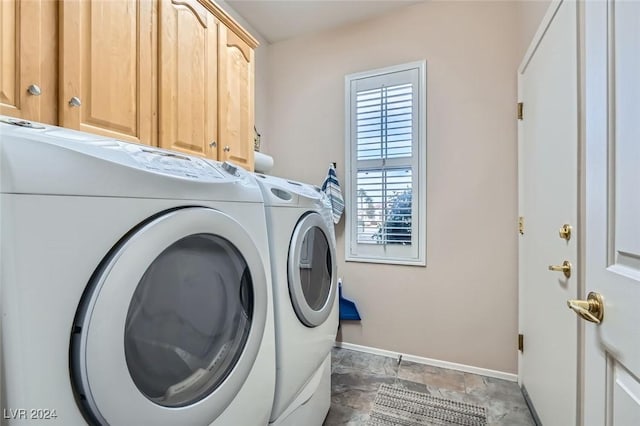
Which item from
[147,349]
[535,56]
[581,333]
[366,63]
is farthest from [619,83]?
[366,63]

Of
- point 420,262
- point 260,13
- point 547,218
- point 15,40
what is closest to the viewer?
point 15,40

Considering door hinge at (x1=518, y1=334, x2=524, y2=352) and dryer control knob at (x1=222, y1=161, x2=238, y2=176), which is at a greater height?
dryer control knob at (x1=222, y1=161, x2=238, y2=176)

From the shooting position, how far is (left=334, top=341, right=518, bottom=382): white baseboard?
6.33 feet

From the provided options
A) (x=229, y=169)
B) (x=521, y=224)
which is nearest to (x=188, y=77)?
(x=229, y=169)

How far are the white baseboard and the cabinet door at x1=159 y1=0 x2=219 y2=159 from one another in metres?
1.83

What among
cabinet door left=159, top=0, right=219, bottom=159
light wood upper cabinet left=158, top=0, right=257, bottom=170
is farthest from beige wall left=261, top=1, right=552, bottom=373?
cabinet door left=159, top=0, right=219, bottom=159

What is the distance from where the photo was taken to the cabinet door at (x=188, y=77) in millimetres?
1257

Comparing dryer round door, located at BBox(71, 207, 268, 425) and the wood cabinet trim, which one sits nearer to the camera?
dryer round door, located at BBox(71, 207, 268, 425)

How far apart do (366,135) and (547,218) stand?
1.38 meters

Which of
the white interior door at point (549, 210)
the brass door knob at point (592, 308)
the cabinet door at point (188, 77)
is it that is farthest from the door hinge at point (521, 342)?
the cabinet door at point (188, 77)

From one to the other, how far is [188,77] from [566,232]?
177cm

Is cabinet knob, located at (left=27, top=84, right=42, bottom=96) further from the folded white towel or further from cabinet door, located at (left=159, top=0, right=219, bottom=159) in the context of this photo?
the folded white towel

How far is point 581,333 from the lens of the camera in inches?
41.4

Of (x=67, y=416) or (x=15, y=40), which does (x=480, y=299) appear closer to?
(x=67, y=416)
